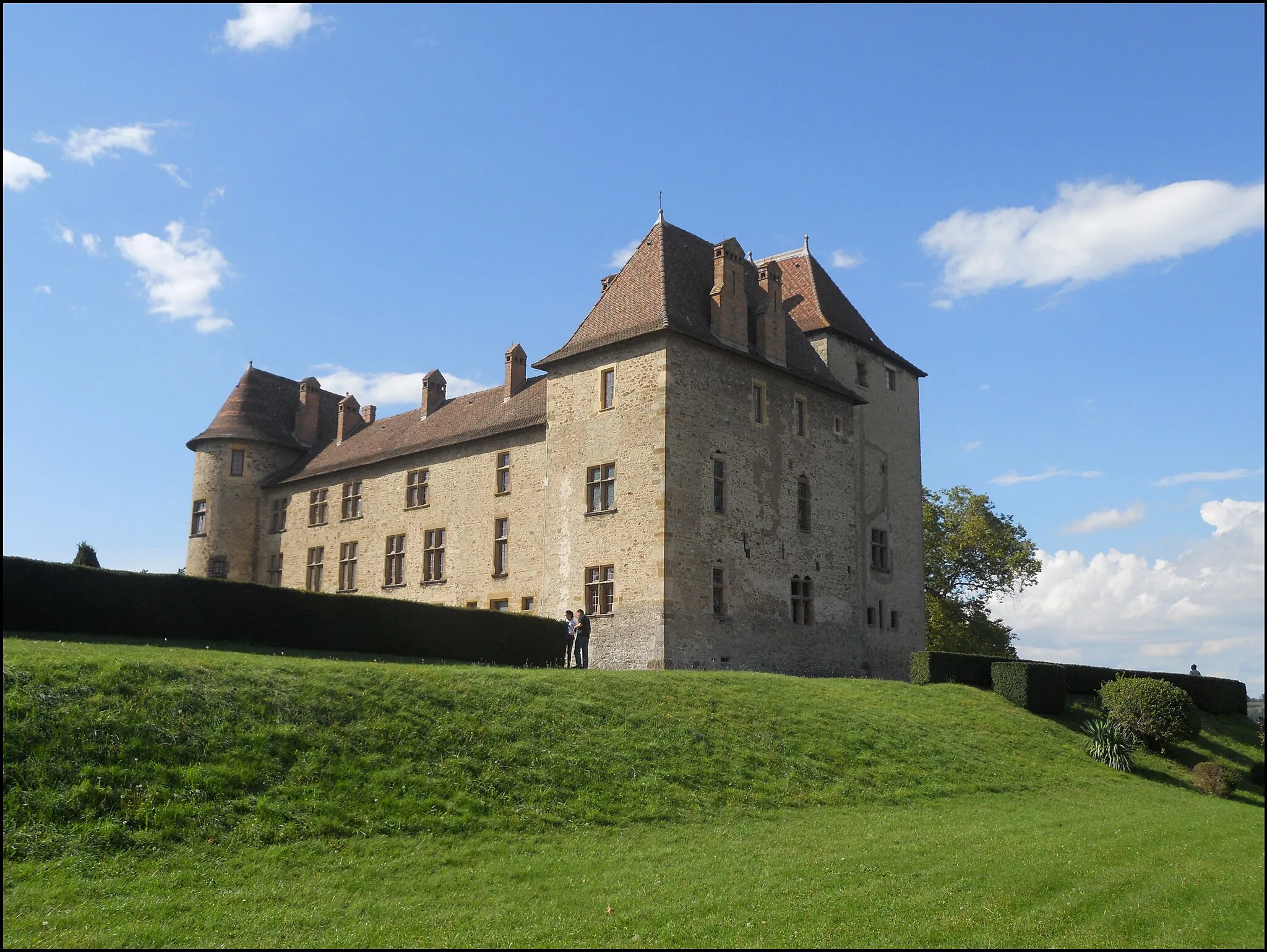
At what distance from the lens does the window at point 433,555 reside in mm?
37562

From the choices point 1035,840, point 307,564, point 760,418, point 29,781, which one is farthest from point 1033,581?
point 29,781

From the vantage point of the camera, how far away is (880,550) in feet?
123

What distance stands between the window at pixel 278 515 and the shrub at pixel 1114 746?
33.1m

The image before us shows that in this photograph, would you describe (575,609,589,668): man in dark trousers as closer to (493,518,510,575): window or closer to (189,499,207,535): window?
(493,518,510,575): window

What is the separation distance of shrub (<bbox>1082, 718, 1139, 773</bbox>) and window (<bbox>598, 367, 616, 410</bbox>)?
15551mm

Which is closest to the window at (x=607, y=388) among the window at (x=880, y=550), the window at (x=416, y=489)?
the window at (x=416, y=489)

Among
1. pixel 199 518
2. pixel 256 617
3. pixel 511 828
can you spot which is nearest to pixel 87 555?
pixel 199 518

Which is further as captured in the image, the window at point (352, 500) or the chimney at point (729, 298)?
the window at point (352, 500)

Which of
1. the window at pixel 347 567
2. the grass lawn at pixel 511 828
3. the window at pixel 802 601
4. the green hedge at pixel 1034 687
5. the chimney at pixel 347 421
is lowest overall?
the grass lawn at pixel 511 828

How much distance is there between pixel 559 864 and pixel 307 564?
33889mm

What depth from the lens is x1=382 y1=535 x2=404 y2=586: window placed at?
39281 millimetres

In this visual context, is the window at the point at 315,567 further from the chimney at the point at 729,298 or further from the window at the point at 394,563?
the chimney at the point at 729,298

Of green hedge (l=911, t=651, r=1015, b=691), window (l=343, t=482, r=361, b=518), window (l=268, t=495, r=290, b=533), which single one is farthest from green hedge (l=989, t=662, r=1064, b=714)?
window (l=268, t=495, r=290, b=533)

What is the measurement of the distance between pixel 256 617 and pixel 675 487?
11.5 metres
